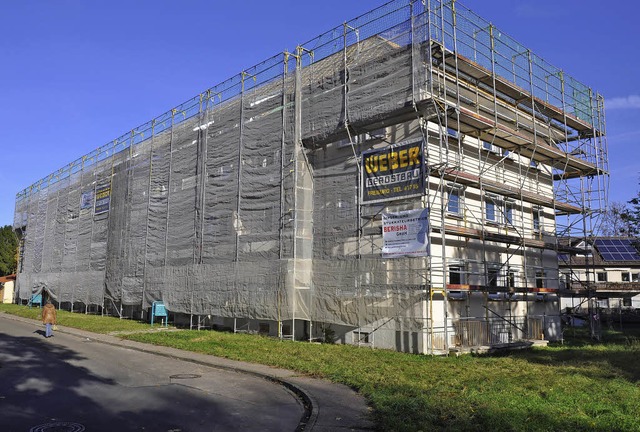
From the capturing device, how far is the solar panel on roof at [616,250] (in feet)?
96.1

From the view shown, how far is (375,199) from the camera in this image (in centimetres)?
1761

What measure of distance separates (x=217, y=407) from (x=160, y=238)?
1915cm

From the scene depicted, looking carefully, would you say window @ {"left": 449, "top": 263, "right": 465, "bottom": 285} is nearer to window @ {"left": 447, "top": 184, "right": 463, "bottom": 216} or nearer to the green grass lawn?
window @ {"left": 447, "top": 184, "right": 463, "bottom": 216}

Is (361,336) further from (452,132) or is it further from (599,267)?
(599,267)

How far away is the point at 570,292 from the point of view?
23.1 m

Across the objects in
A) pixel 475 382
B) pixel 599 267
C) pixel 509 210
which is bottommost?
pixel 475 382

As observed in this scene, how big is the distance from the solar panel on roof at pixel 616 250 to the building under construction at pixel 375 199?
662cm

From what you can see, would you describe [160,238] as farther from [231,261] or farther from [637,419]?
[637,419]

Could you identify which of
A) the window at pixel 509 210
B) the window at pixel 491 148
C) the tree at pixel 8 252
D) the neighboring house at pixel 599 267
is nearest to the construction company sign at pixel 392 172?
the window at pixel 491 148

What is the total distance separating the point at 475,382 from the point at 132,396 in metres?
6.78

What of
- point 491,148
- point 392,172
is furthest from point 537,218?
point 392,172

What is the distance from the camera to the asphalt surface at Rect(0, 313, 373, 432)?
309 inches

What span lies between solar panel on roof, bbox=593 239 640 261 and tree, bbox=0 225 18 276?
2439 inches

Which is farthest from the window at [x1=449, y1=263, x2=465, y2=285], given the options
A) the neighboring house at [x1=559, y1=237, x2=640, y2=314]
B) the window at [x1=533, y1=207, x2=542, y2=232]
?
the neighboring house at [x1=559, y1=237, x2=640, y2=314]
